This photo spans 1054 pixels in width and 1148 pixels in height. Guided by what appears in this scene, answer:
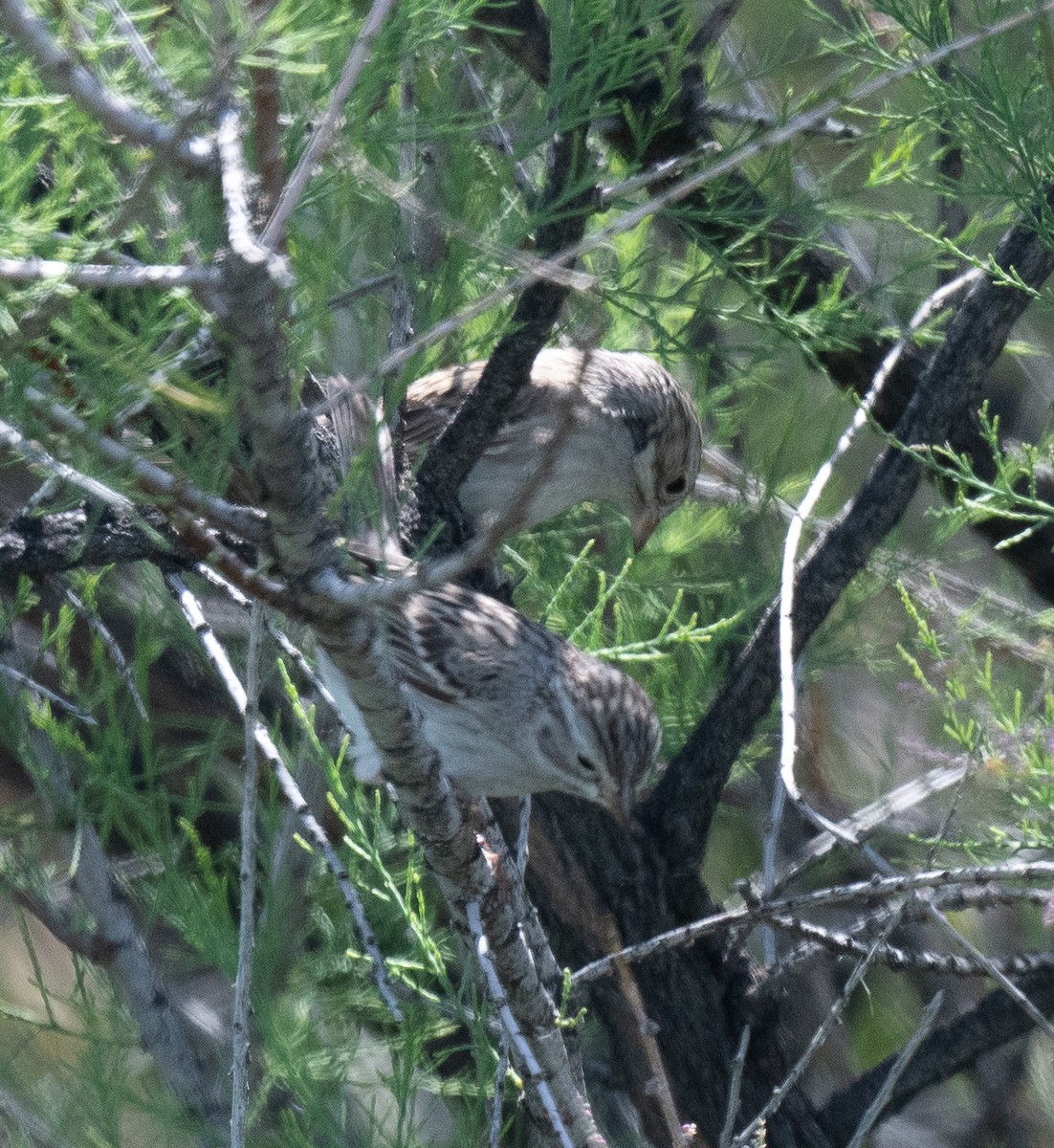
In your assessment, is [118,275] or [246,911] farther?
[246,911]

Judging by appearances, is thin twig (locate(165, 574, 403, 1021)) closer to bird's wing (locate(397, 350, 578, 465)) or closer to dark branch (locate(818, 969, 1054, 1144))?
bird's wing (locate(397, 350, 578, 465))

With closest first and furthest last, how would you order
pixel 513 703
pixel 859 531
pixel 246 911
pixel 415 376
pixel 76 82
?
pixel 76 82, pixel 415 376, pixel 246 911, pixel 859 531, pixel 513 703

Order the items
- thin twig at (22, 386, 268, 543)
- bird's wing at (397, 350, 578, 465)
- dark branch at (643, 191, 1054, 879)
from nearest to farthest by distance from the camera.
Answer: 1. thin twig at (22, 386, 268, 543)
2. dark branch at (643, 191, 1054, 879)
3. bird's wing at (397, 350, 578, 465)

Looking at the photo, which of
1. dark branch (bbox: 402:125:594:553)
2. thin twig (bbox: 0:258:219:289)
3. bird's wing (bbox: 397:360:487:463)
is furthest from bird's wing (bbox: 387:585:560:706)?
thin twig (bbox: 0:258:219:289)

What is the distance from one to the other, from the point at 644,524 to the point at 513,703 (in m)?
0.86

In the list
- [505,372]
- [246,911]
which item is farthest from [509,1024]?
[505,372]

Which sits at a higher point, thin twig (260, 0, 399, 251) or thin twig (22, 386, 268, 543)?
thin twig (260, 0, 399, 251)

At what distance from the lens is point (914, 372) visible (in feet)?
10.8

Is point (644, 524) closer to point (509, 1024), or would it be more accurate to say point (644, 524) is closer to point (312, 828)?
point (312, 828)

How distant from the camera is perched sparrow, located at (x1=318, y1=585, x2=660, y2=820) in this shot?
10.0 ft

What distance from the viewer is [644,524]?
3879 millimetres

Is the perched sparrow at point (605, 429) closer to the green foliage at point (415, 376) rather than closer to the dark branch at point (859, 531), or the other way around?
the green foliage at point (415, 376)

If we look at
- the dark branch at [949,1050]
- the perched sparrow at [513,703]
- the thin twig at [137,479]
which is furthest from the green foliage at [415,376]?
the dark branch at [949,1050]

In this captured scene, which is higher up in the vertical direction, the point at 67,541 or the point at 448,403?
the point at 67,541
